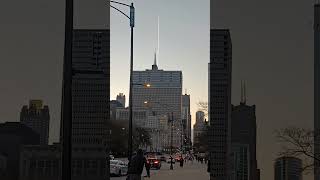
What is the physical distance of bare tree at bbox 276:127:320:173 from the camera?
1019cm

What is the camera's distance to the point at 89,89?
10828 mm

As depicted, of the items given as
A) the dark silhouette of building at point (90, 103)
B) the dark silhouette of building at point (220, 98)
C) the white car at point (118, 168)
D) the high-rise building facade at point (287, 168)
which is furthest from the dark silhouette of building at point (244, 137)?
the white car at point (118, 168)

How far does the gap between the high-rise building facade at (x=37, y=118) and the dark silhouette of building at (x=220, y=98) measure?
10.4 feet

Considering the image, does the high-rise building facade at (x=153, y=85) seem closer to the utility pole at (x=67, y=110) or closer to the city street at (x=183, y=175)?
the city street at (x=183, y=175)

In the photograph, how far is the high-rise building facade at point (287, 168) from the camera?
1024 cm

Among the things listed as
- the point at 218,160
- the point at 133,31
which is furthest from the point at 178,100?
the point at 218,160

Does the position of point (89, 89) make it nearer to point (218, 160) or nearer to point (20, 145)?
point (20, 145)

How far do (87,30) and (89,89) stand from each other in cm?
116

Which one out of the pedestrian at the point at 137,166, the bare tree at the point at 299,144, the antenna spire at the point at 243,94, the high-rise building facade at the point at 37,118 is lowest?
the pedestrian at the point at 137,166

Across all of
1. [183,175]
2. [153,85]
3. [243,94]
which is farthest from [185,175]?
[243,94]

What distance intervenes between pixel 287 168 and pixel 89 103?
12.9 feet

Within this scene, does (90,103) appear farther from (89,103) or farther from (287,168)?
(287,168)

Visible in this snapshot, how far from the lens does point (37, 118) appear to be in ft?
33.5
